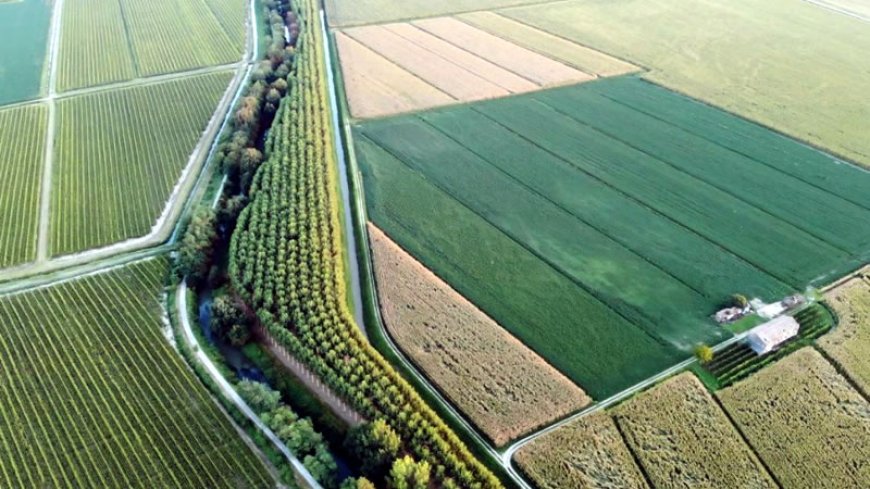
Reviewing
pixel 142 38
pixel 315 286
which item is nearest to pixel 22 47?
pixel 142 38

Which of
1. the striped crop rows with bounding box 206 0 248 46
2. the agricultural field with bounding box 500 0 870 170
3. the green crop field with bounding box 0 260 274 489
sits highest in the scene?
the agricultural field with bounding box 500 0 870 170

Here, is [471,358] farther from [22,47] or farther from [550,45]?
[22,47]

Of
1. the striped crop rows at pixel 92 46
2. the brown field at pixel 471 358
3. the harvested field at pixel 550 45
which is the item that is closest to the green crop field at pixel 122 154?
the striped crop rows at pixel 92 46

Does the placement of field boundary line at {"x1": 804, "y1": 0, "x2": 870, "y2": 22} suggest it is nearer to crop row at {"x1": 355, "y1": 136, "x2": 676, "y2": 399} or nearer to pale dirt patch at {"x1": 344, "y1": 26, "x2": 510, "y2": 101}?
pale dirt patch at {"x1": 344, "y1": 26, "x2": 510, "y2": 101}

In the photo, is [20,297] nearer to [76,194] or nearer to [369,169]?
[76,194]

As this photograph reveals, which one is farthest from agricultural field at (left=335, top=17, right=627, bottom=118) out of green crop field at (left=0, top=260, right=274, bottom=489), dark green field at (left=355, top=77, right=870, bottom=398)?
green crop field at (left=0, top=260, right=274, bottom=489)

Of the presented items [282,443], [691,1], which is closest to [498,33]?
[691,1]

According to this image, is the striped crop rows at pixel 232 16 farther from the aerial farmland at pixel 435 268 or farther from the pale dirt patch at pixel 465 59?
the pale dirt patch at pixel 465 59
